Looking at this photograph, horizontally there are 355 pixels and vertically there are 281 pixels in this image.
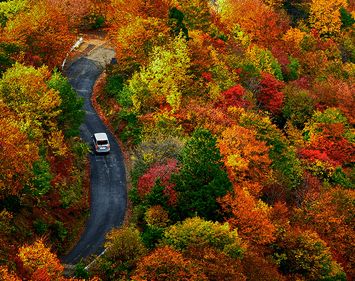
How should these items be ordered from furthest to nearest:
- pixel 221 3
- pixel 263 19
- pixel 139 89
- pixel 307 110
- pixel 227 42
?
pixel 221 3 → pixel 263 19 → pixel 227 42 → pixel 307 110 → pixel 139 89

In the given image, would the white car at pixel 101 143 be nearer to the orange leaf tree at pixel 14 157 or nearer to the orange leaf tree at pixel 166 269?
the orange leaf tree at pixel 14 157

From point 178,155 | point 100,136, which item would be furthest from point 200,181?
point 100,136

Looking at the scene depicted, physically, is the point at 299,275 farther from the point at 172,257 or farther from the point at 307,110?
the point at 307,110

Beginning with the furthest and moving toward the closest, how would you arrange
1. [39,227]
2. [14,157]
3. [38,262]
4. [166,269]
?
1. [39,227]
2. [14,157]
3. [166,269]
4. [38,262]

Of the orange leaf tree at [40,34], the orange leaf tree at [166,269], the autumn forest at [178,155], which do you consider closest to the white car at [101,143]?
the autumn forest at [178,155]

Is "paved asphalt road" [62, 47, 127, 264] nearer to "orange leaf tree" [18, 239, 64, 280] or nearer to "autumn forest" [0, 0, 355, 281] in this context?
"autumn forest" [0, 0, 355, 281]

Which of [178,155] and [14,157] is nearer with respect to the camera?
[14,157]

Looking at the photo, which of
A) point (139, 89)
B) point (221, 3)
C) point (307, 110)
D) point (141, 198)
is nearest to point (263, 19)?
point (221, 3)

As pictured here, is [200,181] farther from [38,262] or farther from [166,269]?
[38,262]
